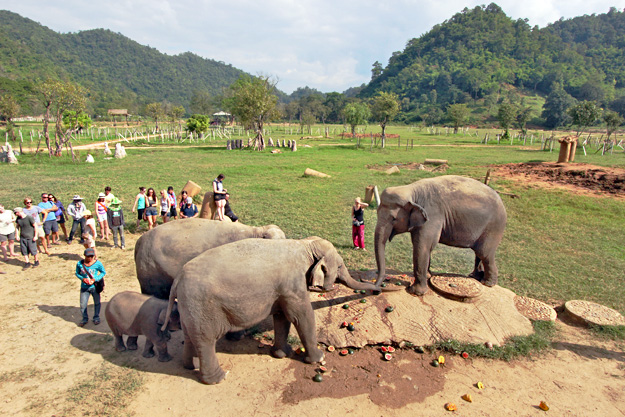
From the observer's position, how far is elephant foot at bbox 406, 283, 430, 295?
7.51 m

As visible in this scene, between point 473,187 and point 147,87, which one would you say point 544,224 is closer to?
point 473,187

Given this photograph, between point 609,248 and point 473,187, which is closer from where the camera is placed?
point 473,187

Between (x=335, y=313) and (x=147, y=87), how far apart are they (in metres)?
176

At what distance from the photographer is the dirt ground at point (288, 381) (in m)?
5.21

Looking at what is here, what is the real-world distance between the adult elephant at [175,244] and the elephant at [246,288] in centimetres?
102

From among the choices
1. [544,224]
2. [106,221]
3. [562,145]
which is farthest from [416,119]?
[106,221]

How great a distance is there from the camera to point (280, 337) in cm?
630

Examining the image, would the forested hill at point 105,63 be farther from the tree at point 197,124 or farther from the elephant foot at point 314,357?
the elephant foot at point 314,357

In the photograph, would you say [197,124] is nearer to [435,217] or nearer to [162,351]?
[435,217]

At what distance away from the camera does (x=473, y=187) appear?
779 cm

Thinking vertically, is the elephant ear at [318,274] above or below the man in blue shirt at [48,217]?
above

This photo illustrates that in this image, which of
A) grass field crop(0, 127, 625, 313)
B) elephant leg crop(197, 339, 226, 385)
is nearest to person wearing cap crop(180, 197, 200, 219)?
grass field crop(0, 127, 625, 313)

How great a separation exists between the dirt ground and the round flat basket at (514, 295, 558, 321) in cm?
30

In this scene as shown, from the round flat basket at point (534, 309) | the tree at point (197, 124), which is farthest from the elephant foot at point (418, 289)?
the tree at point (197, 124)
